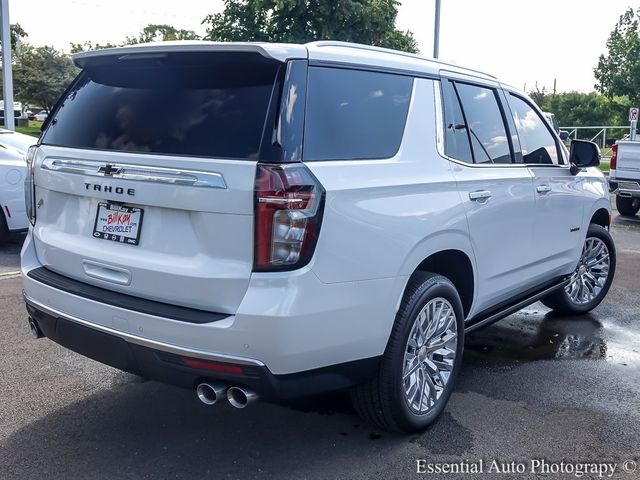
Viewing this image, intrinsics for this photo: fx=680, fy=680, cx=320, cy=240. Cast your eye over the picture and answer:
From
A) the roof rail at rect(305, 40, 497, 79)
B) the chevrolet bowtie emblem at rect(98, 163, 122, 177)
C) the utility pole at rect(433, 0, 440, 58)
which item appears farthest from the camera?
the utility pole at rect(433, 0, 440, 58)

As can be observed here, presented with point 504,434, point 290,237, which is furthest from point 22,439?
point 504,434

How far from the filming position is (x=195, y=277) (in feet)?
9.53

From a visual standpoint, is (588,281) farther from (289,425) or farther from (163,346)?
(163,346)

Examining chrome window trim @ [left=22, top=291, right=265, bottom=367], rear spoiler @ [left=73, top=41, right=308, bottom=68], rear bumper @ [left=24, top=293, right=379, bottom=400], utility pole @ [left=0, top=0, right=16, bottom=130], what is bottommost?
rear bumper @ [left=24, top=293, right=379, bottom=400]

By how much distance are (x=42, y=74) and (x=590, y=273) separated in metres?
43.2

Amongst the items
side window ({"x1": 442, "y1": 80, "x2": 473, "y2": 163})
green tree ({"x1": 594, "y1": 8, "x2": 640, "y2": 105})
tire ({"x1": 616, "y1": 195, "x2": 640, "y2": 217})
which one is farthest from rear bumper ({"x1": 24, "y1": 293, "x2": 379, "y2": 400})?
Result: green tree ({"x1": 594, "y1": 8, "x2": 640, "y2": 105})

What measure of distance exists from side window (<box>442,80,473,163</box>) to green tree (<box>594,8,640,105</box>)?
25.6m

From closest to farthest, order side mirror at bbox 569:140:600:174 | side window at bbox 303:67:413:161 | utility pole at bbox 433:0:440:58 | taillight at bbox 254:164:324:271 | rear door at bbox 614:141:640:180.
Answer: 1. taillight at bbox 254:164:324:271
2. side window at bbox 303:67:413:161
3. side mirror at bbox 569:140:600:174
4. rear door at bbox 614:141:640:180
5. utility pole at bbox 433:0:440:58

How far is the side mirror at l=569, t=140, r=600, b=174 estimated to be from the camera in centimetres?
529

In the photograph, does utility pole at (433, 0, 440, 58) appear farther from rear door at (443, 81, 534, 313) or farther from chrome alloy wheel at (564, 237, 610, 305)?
rear door at (443, 81, 534, 313)

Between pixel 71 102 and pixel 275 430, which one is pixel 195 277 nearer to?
pixel 275 430

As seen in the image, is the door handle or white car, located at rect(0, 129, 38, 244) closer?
the door handle

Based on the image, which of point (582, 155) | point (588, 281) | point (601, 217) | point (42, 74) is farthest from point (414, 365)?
point (42, 74)

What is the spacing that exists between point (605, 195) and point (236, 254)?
421 cm
